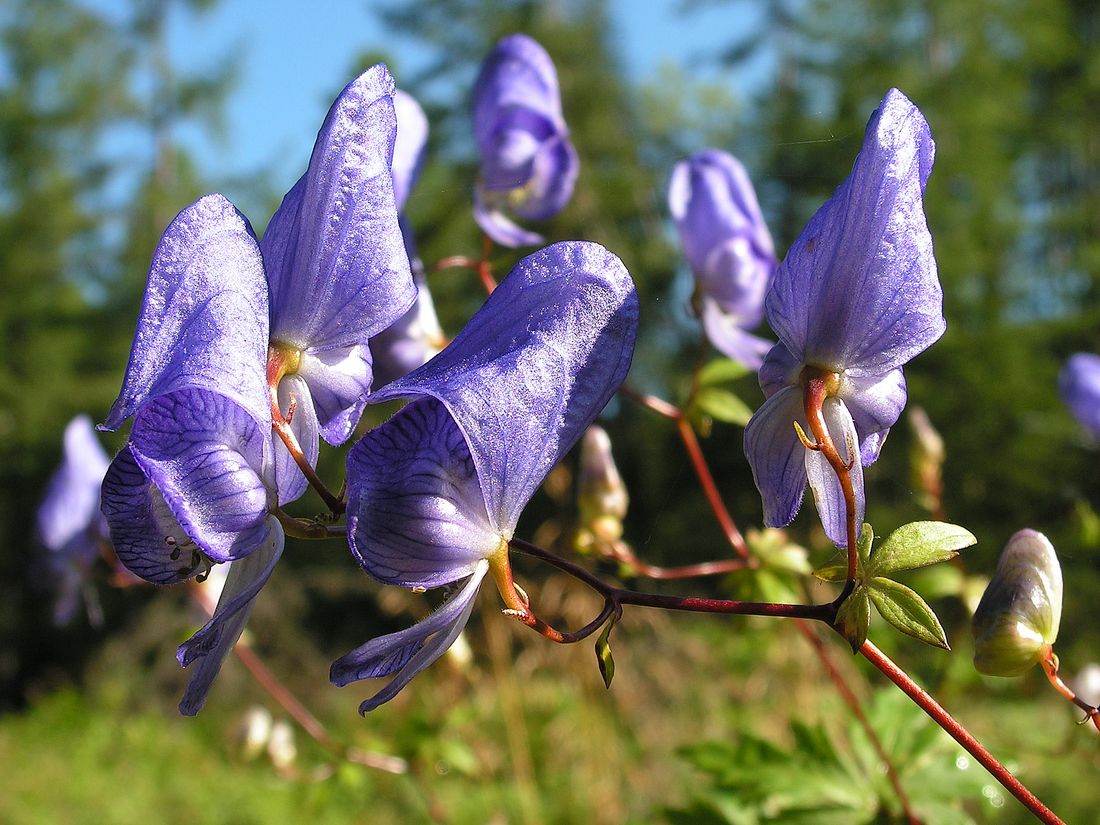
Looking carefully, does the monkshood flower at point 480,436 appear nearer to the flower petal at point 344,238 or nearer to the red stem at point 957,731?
the flower petal at point 344,238

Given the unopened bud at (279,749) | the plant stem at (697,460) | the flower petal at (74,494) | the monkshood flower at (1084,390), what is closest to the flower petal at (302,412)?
the plant stem at (697,460)

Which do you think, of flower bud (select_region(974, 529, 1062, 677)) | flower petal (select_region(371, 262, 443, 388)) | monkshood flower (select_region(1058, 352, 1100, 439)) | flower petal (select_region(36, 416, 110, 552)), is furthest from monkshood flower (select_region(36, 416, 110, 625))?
monkshood flower (select_region(1058, 352, 1100, 439))

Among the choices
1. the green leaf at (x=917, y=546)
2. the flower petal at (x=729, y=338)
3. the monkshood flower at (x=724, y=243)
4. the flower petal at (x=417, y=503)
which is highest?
the flower petal at (x=417, y=503)

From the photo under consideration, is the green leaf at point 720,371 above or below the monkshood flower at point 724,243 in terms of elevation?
below

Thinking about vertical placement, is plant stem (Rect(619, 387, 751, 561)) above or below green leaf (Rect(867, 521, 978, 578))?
below

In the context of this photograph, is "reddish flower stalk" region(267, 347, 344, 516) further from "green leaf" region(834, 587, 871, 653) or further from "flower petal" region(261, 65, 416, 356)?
"green leaf" region(834, 587, 871, 653)

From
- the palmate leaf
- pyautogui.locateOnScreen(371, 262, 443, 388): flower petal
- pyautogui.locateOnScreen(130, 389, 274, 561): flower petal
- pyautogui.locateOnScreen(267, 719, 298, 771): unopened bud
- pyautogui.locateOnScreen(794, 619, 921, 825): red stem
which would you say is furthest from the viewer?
pyautogui.locateOnScreen(267, 719, 298, 771): unopened bud

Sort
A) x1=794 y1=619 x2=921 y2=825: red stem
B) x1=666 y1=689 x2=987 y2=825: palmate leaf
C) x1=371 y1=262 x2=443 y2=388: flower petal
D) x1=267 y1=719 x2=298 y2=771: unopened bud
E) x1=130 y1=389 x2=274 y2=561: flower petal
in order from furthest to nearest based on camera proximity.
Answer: x1=267 y1=719 x2=298 y2=771: unopened bud, x1=666 y1=689 x2=987 y2=825: palmate leaf, x1=794 y1=619 x2=921 y2=825: red stem, x1=371 y1=262 x2=443 y2=388: flower petal, x1=130 y1=389 x2=274 y2=561: flower petal

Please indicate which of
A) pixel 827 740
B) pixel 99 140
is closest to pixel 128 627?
pixel 99 140
